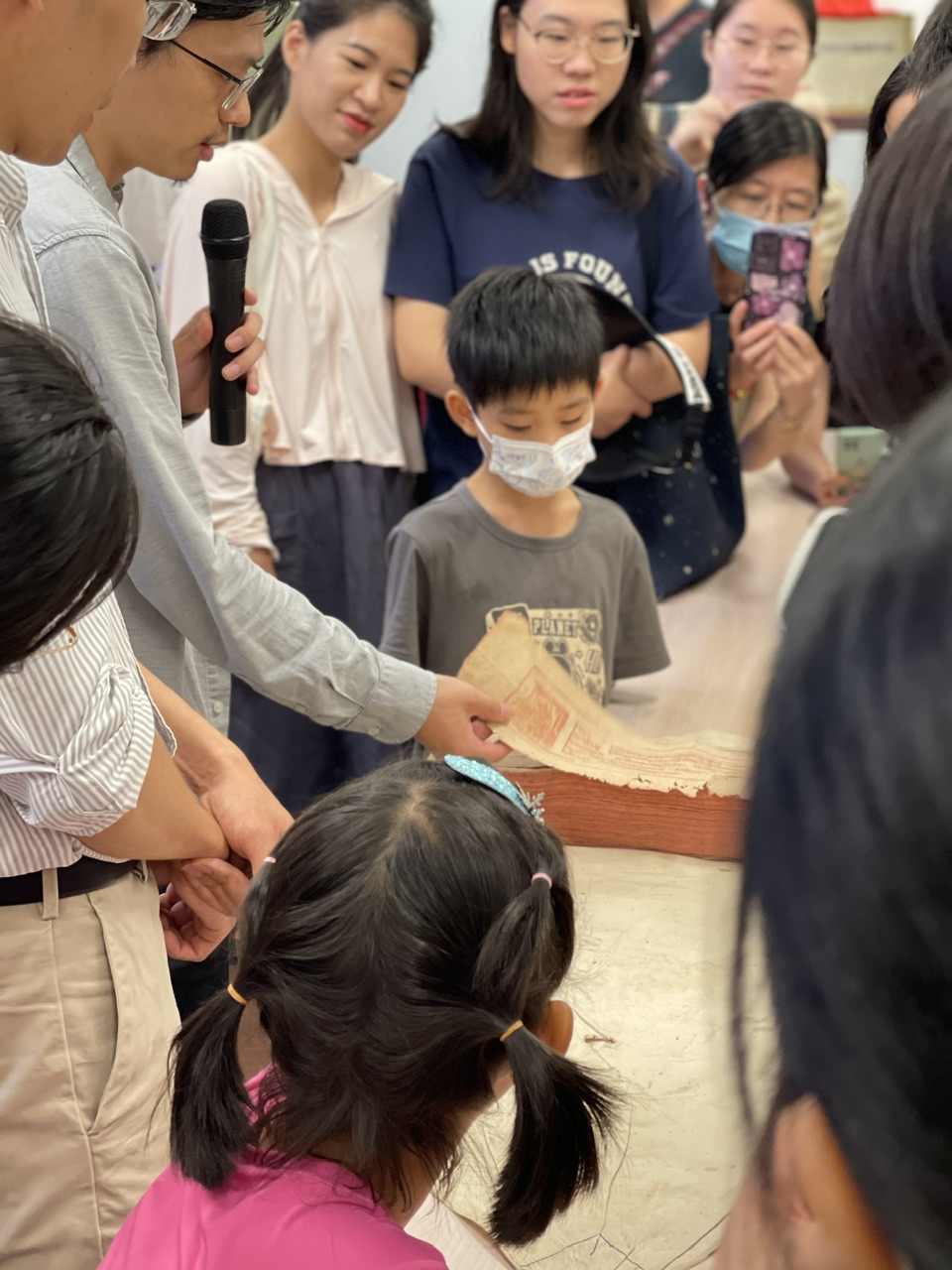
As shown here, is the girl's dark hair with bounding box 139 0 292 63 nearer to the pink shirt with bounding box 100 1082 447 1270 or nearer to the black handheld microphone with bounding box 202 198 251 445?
the black handheld microphone with bounding box 202 198 251 445

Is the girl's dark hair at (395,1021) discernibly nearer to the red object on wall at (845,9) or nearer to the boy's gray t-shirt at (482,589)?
the boy's gray t-shirt at (482,589)

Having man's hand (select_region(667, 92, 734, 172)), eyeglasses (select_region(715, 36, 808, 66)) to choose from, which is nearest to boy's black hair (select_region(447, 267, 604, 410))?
man's hand (select_region(667, 92, 734, 172))

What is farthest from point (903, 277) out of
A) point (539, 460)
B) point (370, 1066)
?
point (539, 460)

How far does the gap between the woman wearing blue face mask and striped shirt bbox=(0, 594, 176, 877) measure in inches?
78.0

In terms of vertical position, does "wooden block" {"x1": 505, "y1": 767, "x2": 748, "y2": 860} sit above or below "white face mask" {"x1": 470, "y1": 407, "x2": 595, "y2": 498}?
below

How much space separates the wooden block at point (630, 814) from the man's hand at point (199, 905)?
1.40 ft

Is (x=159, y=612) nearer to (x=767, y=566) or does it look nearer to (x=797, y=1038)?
(x=797, y=1038)

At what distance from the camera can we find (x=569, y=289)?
2115mm

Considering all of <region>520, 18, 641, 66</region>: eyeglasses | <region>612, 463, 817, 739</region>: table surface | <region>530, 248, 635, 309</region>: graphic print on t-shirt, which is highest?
<region>520, 18, 641, 66</region>: eyeglasses

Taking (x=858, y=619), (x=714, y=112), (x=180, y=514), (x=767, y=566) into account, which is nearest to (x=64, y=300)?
(x=180, y=514)

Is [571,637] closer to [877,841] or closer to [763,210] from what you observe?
[763,210]

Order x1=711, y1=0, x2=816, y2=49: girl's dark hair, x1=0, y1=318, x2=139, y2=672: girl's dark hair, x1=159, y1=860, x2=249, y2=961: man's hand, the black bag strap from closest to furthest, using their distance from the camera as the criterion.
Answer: x1=0, y1=318, x2=139, y2=672: girl's dark hair
x1=159, y1=860, x2=249, y2=961: man's hand
the black bag strap
x1=711, y1=0, x2=816, y2=49: girl's dark hair

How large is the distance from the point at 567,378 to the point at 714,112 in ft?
5.21

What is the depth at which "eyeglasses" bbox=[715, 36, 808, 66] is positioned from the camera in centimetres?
324
